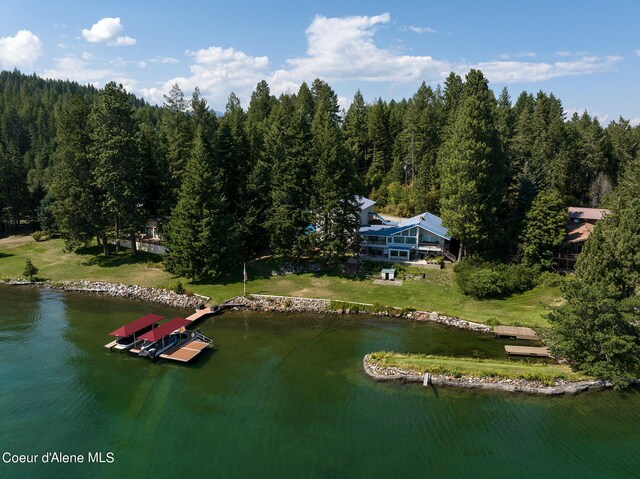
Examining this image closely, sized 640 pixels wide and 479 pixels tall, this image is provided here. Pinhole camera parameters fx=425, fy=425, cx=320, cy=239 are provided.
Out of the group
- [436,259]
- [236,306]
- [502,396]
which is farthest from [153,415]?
[436,259]

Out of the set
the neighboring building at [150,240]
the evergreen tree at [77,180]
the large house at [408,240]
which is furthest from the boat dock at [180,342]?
the evergreen tree at [77,180]

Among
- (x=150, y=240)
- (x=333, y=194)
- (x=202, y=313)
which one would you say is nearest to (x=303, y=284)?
(x=333, y=194)

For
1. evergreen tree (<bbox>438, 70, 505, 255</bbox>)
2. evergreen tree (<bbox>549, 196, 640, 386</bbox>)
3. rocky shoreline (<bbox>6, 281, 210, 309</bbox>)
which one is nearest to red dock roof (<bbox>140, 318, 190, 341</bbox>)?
rocky shoreline (<bbox>6, 281, 210, 309</bbox>)

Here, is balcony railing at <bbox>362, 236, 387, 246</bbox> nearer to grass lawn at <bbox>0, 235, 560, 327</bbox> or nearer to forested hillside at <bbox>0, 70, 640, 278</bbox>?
forested hillside at <bbox>0, 70, 640, 278</bbox>

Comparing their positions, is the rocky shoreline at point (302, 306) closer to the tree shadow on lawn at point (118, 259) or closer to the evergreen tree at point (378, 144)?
the tree shadow on lawn at point (118, 259)

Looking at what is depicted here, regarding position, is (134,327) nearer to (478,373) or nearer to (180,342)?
(180,342)

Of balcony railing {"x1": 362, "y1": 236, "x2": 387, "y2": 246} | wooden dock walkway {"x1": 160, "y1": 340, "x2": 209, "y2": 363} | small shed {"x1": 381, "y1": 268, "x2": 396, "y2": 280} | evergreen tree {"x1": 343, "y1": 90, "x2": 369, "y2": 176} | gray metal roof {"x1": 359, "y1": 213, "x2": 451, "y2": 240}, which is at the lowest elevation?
wooden dock walkway {"x1": 160, "y1": 340, "x2": 209, "y2": 363}
